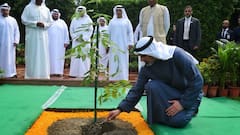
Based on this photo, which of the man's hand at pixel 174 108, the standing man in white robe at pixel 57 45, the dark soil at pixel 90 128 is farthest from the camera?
the standing man in white robe at pixel 57 45

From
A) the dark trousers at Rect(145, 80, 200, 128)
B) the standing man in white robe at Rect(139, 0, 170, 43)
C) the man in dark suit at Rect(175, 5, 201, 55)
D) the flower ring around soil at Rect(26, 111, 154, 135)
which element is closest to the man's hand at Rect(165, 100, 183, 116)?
the dark trousers at Rect(145, 80, 200, 128)

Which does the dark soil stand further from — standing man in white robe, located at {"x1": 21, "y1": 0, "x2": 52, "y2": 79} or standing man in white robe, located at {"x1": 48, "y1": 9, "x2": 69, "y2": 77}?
standing man in white robe, located at {"x1": 48, "y1": 9, "x2": 69, "y2": 77}

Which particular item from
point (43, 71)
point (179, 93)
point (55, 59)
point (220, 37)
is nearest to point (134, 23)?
point (220, 37)

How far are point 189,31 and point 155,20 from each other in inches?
43.6

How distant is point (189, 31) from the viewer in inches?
310

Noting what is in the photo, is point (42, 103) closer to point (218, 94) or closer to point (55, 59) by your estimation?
point (218, 94)

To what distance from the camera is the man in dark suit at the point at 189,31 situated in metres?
7.85

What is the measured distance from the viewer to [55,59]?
29.5ft

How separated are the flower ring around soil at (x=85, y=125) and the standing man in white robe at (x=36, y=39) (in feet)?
11.7

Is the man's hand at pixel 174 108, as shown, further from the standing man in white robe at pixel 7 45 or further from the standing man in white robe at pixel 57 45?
the standing man in white robe at pixel 57 45

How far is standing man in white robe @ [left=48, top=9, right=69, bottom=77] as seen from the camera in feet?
29.6

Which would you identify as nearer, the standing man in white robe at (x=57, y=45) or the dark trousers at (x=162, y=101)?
the dark trousers at (x=162, y=101)

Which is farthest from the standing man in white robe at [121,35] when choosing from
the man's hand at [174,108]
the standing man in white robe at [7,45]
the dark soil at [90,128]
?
the man's hand at [174,108]

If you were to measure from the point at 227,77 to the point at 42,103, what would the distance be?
3.10 metres
